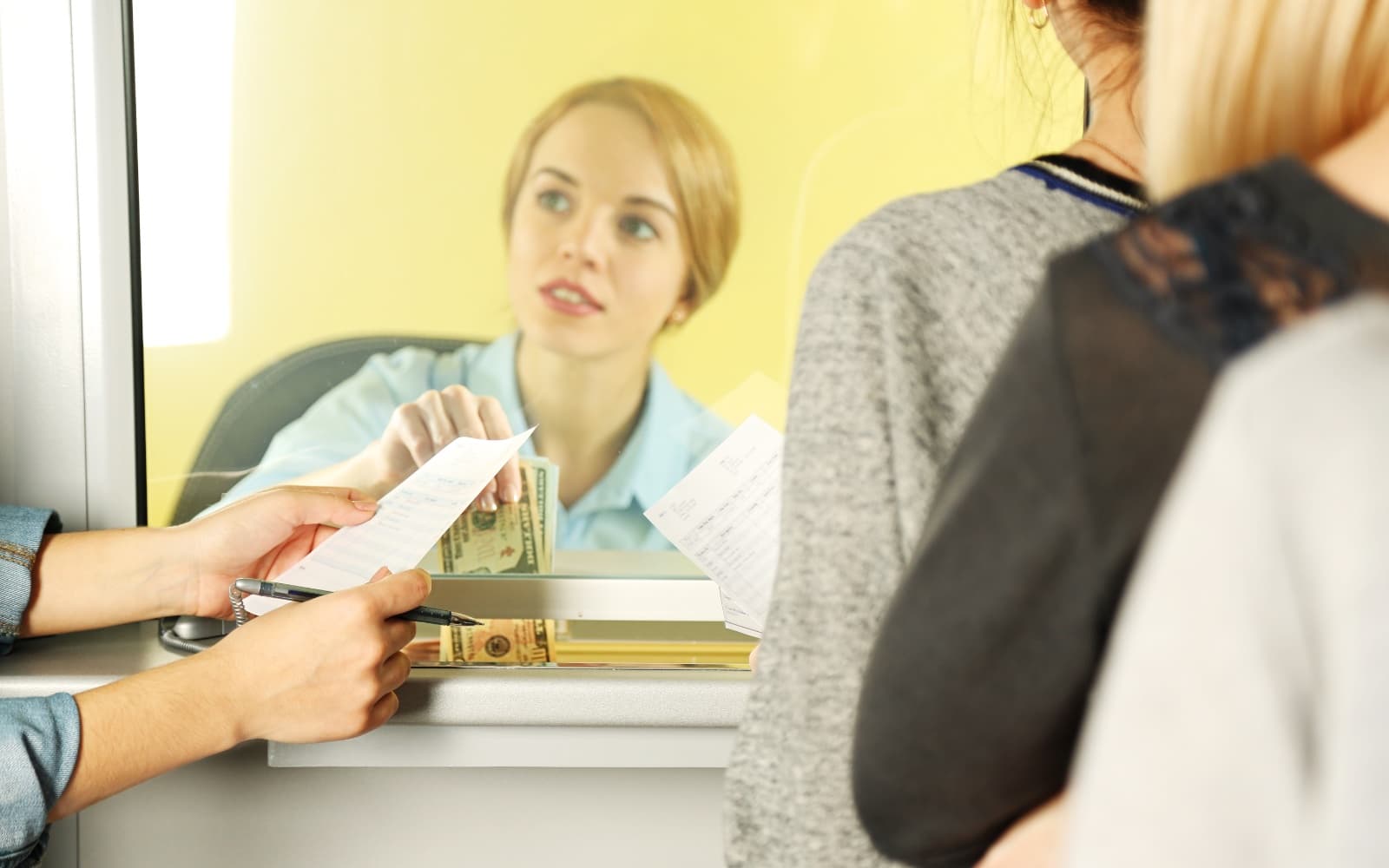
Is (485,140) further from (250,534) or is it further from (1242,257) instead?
(1242,257)

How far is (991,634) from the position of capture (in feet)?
1.19

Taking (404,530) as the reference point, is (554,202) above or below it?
above

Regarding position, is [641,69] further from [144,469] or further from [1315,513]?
[1315,513]

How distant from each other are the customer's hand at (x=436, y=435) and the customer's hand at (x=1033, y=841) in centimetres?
98

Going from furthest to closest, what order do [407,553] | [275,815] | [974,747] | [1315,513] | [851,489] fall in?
[275,815], [407,553], [851,489], [974,747], [1315,513]

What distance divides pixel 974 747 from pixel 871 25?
1.16 metres

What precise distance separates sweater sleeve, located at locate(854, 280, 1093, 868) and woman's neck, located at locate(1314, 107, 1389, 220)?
3.7 inches

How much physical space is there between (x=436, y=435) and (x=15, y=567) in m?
0.44

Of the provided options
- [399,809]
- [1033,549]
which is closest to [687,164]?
[399,809]

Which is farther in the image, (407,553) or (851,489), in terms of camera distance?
(407,553)

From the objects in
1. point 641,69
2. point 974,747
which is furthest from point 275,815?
point 974,747

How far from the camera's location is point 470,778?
1.28 m

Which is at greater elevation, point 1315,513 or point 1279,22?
point 1279,22

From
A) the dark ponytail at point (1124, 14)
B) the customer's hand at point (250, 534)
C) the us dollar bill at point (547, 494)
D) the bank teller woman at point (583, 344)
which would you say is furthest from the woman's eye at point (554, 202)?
the dark ponytail at point (1124, 14)
